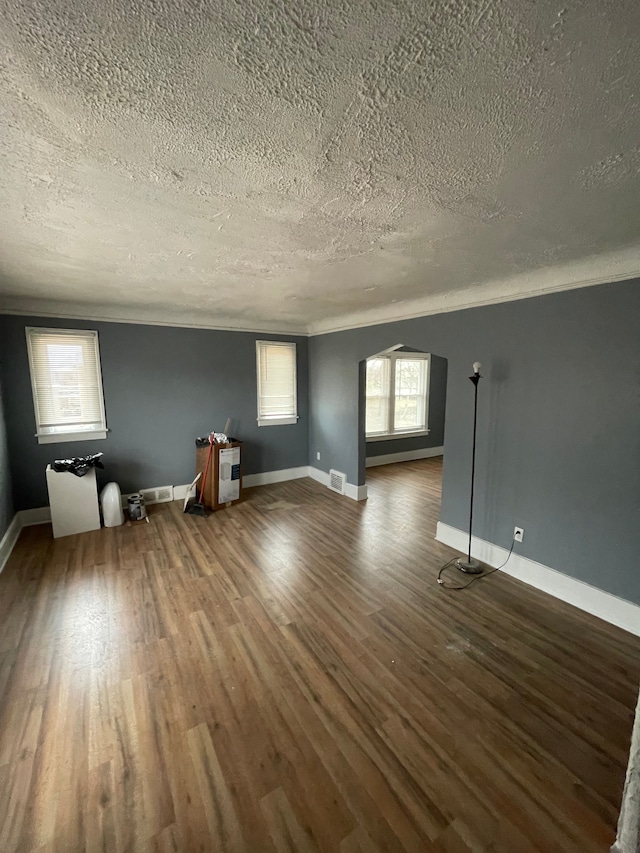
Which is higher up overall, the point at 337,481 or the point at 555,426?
the point at 555,426

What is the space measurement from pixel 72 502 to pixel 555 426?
15.4 feet

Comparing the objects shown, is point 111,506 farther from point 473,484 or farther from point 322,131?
point 322,131

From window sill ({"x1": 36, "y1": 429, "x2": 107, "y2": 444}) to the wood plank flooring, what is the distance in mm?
1398

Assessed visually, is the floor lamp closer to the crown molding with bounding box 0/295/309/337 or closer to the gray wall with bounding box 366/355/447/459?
the crown molding with bounding box 0/295/309/337

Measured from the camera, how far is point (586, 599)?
255cm

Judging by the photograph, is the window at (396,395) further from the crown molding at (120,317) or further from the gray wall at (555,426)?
the gray wall at (555,426)

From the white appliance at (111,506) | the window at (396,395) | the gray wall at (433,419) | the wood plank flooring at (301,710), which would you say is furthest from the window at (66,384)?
the gray wall at (433,419)

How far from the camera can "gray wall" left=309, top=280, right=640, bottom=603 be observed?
2.32m

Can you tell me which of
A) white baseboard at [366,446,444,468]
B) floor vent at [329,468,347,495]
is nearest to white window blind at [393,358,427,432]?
white baseboard at [366,446,444,468]

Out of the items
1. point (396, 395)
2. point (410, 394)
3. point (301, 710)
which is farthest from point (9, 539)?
point (410, 394)

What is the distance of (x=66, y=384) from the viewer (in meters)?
4.02

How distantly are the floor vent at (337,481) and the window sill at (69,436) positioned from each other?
10.2 feet

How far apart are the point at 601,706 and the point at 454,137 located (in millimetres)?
2749

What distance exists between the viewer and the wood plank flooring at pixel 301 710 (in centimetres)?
133
